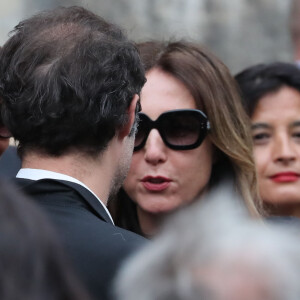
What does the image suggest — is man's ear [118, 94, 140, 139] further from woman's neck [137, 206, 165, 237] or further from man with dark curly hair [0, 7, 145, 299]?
woman's neck [137, 206, 165, 237]

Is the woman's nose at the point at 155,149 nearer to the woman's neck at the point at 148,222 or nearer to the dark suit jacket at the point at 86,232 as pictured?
the woman's neck at the point at 148,222

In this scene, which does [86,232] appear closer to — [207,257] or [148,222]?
[207,257]

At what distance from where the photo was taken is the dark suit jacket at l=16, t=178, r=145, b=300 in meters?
2.10

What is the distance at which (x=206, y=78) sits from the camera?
11.0ft

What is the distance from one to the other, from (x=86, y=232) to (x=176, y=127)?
1.20m

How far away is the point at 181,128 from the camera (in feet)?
10.8

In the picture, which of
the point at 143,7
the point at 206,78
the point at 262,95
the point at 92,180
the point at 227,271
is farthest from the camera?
the point at 143,7

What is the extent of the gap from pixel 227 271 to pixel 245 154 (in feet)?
7.24

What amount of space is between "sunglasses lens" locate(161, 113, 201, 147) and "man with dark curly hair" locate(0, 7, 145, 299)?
0.82 m

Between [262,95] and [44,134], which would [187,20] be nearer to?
[262,95]

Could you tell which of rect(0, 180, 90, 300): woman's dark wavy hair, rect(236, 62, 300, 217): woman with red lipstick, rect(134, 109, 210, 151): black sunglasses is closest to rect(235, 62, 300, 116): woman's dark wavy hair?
rect(236, 62, 300, 217): woman with red lipstick

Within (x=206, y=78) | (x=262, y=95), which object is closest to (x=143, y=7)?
(x=262, y=95)

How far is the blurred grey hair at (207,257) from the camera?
1.23m

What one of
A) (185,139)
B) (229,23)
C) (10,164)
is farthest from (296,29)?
(185,139)
